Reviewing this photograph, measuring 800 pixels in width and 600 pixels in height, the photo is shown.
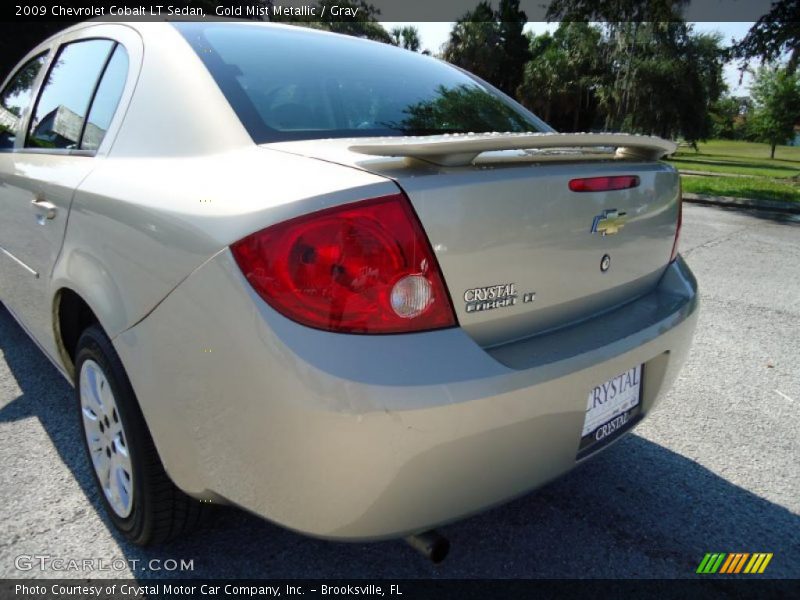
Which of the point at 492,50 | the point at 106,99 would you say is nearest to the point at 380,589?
the point at 106,99

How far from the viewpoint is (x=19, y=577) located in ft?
5.95

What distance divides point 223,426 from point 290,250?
0.46 m

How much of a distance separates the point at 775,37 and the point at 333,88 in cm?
1635

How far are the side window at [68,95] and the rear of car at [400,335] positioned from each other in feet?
2.02

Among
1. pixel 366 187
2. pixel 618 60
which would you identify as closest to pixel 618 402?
pixel 366 187

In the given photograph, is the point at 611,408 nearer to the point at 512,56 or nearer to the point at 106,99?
the point at 106,99

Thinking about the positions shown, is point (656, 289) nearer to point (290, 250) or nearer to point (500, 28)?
point (290, 250)

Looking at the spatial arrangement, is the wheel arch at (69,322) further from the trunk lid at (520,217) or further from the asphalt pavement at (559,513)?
the trunk lid at (520,217)

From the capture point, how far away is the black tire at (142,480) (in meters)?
1.72

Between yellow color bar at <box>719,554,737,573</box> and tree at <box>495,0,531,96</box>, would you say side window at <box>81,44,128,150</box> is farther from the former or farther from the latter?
tree at <box>495,0,531,96</box>

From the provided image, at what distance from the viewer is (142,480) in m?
1.76

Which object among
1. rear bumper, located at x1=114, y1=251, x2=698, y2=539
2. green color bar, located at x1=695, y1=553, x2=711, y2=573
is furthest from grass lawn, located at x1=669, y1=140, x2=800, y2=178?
rear bumper, located at x1=114, y1=251, x2=698, y2=539

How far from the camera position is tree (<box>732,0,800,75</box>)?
45.4 ft

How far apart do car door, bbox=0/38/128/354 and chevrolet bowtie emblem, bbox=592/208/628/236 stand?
1551 mm
